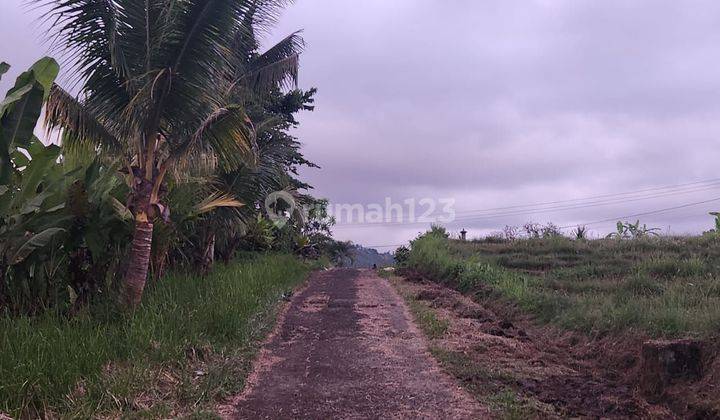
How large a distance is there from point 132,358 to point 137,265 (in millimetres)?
1734

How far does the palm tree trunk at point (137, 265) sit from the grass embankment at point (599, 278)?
17.7 feet

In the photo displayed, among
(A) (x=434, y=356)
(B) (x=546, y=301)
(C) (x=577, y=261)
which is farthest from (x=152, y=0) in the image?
(C) (x=577, y=261)

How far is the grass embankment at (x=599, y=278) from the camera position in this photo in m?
7.04

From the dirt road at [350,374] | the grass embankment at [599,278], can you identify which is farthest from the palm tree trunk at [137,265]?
the grass embankment at [599,278]

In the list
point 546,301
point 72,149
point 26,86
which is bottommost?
point 546,301

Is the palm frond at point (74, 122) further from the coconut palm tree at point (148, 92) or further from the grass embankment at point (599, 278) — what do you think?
the grass embankment at point (599, 278)

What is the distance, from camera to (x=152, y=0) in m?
7.10

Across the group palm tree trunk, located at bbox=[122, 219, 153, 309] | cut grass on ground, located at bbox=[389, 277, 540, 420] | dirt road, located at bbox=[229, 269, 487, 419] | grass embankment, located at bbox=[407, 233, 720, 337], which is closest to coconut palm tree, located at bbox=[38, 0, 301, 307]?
palm tree trunk, located at bbox=[122, 219, 153, 309]

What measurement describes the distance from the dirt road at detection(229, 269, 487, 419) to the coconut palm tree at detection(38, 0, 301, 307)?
83.7 inches

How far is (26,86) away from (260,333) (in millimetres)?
3952

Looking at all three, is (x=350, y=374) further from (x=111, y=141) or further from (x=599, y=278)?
(x=599, y=278)

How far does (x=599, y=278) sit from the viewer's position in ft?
37.4

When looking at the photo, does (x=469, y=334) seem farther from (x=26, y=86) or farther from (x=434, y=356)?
(x=26, y=86)

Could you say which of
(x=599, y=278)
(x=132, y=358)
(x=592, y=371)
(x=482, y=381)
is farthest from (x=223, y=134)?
(x=599, y=278)
